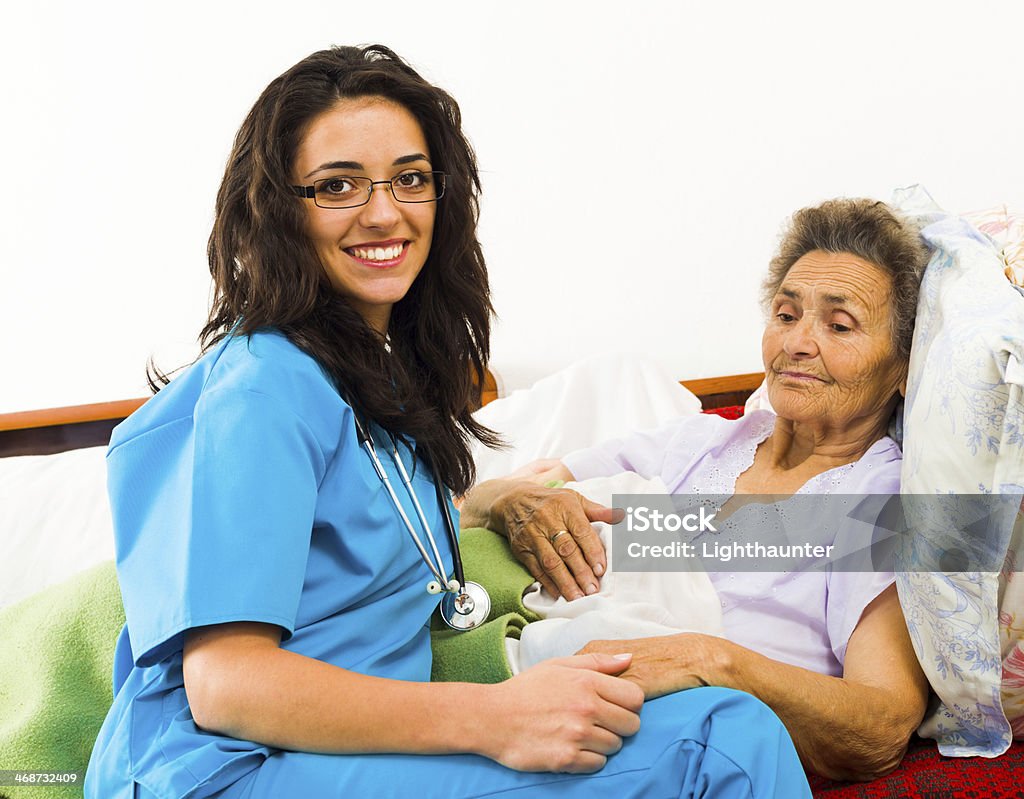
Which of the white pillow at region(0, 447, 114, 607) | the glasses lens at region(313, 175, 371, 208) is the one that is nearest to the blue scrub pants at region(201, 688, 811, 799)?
the glasses lens at region(313, 175, 371, 208)

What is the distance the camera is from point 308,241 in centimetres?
127

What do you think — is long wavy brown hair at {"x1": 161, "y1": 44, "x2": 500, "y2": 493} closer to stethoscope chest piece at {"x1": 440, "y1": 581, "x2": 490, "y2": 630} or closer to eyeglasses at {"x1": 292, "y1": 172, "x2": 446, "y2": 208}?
eyeglasses at {"x1": 292, "y1": 172, "x2": 446, "y2": 208}

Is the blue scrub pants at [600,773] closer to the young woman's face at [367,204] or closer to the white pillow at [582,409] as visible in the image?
the young woman's face at [367,204]

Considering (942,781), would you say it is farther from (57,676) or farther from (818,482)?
(57,676)

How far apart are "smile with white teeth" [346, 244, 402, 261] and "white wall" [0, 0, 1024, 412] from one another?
1.53m

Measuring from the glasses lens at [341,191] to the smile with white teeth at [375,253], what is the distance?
62mm

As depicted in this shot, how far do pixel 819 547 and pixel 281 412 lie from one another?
0.87 metres

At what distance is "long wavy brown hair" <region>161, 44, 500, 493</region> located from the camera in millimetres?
1219

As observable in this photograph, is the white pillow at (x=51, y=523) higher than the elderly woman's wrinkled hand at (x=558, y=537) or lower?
lower

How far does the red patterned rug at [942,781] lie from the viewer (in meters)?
1.22

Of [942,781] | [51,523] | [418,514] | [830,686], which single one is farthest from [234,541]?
[51,523]

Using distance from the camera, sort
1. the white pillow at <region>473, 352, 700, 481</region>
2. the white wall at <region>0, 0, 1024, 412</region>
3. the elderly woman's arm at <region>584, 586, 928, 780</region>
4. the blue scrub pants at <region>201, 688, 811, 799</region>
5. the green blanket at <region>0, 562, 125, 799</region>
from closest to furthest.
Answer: the blue scrub pants at <region>201, 688, 811, 799</region> < the elderly woman's arm at <region>584, 586, 928, 780</region> < the green blanket at <region>0, 562, 125, 799</region> < the white pillow at <region>473, 352, 700, 481</region> < the white wall at <region>0, 0, 1024, 412</region>

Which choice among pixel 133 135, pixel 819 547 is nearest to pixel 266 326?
pixel 819 547

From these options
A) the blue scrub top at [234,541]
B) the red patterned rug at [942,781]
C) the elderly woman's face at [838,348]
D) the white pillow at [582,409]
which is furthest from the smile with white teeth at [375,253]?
the white pillow at [582,409]
